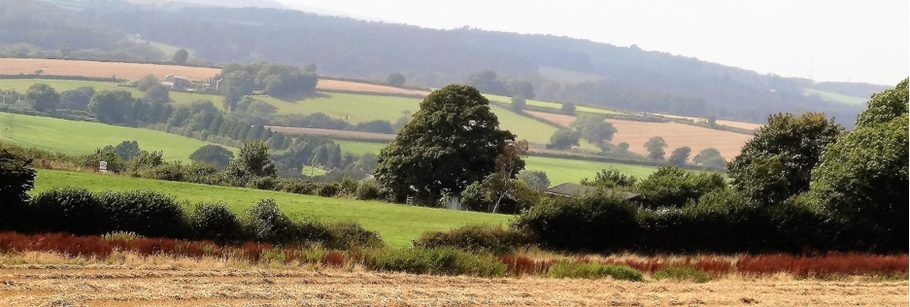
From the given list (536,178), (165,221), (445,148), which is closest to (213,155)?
(536,178)

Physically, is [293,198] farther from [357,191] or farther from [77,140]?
[77,140]

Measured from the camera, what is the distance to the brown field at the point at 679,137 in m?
169

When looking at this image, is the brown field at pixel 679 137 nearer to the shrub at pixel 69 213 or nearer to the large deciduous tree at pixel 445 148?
the large deciduous tree at pixel 445 148

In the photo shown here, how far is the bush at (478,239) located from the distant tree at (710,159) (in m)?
123

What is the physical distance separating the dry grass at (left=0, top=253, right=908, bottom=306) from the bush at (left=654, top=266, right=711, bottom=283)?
0.96 m

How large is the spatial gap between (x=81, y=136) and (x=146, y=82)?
238ft

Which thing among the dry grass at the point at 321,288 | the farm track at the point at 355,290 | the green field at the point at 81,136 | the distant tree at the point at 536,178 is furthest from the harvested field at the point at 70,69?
the farm track at the point at 355,290

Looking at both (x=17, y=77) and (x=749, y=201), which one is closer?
(x=749, y=201)

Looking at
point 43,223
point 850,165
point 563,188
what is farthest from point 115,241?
point 563,188

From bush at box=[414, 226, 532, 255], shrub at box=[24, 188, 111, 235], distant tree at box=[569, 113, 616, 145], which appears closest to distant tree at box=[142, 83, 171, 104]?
distant tree at box=[569, 113, 616, 145]

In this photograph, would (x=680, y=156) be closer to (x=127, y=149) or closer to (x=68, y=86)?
(x=127, y=149)

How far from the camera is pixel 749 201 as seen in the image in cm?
3853

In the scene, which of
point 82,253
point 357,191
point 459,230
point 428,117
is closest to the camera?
point 82,253

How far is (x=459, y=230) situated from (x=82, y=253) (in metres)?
14.5
